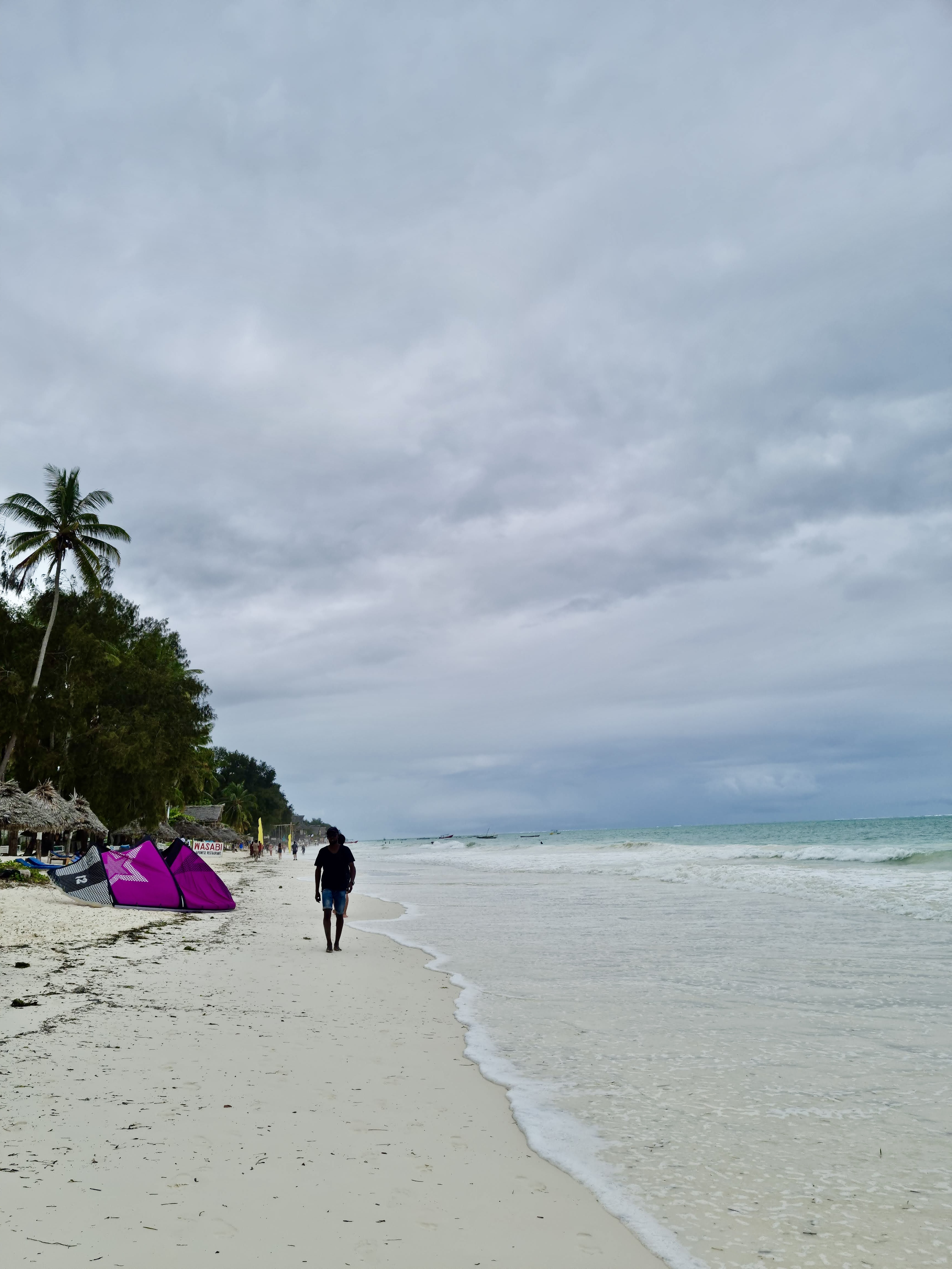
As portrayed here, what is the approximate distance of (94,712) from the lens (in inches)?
1483

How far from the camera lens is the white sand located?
329 cm

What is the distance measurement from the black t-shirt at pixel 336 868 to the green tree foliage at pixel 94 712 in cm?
2608

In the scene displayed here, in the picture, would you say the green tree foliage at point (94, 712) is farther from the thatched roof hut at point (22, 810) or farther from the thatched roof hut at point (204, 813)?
the thatched roof hut at point (204, 813)

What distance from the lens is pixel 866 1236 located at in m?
3.40

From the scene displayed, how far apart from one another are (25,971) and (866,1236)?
9.00m

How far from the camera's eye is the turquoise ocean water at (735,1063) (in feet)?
11.8

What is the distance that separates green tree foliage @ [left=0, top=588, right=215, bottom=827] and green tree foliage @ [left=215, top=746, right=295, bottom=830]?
246ft

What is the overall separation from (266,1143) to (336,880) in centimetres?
767

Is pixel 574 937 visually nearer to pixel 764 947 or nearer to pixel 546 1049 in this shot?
pixel 764 947

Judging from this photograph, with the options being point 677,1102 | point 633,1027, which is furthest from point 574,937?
point 677,1102

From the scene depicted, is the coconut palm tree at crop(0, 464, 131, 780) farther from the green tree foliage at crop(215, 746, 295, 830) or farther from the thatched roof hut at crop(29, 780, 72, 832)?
the green tree foliage at crop(215, 746, 295, 830)

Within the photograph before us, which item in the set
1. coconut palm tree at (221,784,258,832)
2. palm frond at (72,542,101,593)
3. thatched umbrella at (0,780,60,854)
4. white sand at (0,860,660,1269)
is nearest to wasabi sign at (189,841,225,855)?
coconut palm tree at (221,784,258,832)

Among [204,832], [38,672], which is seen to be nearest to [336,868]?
[38,672]

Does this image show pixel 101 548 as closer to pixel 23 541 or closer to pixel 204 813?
pixel 23 541
